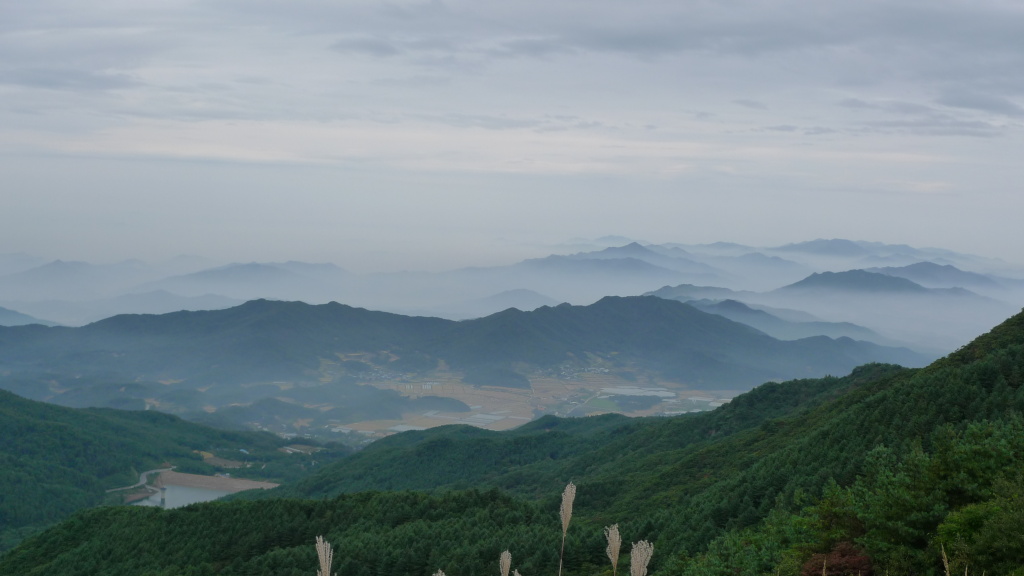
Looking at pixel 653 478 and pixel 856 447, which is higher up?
pixel 856 447

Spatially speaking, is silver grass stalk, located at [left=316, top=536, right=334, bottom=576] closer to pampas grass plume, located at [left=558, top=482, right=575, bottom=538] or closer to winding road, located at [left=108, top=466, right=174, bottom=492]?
pampas grass plume, located at [left=558, top=482, right=575, bottom=538]

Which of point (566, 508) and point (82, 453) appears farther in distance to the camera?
point (82, 453)

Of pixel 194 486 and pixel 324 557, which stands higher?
pixel 324 557

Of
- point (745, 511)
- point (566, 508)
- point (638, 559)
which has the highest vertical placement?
point (566, 508)

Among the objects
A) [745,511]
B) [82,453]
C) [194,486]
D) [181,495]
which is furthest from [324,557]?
[82,453]

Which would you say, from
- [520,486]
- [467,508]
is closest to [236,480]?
[520,486]

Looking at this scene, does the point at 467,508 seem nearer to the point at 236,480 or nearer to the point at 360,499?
the point at 360,499

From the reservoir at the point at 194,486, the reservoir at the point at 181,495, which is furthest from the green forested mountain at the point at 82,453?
the reservoir at the point at 181,495

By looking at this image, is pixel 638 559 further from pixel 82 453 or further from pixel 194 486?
pixel 82 453
